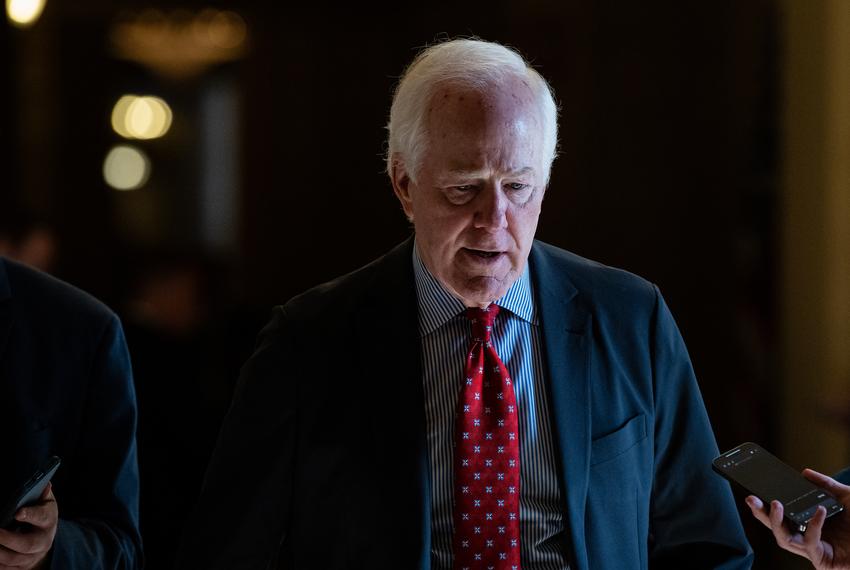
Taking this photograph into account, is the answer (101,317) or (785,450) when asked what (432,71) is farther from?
(785,450)

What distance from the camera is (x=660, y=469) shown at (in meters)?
2.12

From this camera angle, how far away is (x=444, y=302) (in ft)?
6.89

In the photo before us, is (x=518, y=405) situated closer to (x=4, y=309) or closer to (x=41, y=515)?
(x=41, y=515)

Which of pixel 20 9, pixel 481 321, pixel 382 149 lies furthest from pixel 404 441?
pixel 382 149

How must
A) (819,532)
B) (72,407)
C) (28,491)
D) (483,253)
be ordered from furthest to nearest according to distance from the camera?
(72,407) < (483,253) < (819,532) < (28,491)

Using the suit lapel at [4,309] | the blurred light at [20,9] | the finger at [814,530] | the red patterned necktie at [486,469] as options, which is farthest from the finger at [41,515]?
the blurred light at [20,9]

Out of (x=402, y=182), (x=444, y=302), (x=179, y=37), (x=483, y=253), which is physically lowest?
(x=444, y=302)

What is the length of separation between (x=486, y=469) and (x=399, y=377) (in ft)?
0.72

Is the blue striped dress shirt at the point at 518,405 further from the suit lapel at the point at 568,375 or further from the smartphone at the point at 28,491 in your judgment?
the smartphone at the point at 28,491

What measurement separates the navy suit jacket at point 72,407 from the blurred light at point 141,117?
7497 mm

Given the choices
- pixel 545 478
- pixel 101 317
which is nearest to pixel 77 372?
pixel 101 317

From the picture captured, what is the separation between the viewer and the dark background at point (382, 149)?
20.2 feet

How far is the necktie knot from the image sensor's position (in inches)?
81.0

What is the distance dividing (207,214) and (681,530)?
788 centimetres
